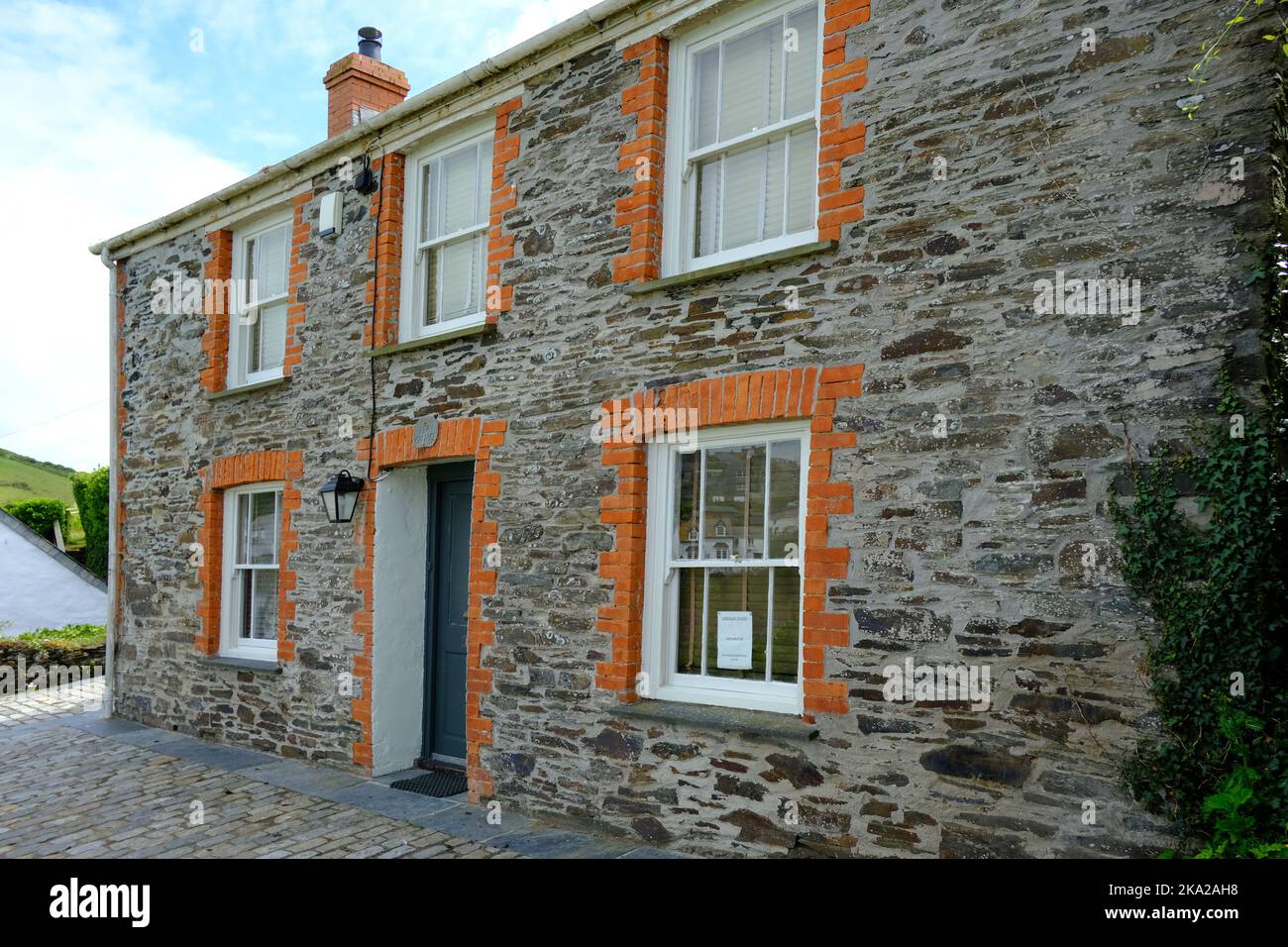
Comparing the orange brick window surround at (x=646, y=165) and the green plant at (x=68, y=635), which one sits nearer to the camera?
the orange brick window surround at (x=646, y=165)

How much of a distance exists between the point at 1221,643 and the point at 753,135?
3.79 metres

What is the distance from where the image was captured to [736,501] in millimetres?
5801

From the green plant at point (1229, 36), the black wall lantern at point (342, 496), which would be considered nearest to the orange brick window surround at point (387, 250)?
the black wall lantern at point (342, 496)

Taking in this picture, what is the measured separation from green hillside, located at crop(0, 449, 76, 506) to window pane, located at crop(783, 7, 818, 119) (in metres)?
34.3

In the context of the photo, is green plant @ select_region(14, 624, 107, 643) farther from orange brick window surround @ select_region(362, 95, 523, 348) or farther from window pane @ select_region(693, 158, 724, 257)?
window pane @ select_region(693, 158, 724, 257)

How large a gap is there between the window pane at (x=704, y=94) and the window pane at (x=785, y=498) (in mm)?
2137

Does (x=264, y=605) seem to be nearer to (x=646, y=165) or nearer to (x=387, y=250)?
(x=387, y=250)

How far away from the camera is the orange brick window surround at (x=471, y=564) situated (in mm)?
6887

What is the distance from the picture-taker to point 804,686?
523 cm

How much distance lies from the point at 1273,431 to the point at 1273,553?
0.51 metres

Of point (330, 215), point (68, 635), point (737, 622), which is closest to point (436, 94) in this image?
Result: point (330, 215)

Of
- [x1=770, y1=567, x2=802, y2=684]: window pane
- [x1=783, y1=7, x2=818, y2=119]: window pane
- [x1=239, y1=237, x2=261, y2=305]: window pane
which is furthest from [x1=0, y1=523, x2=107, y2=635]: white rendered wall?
[x1=783, y1=7, x2=818, y2=119]: window pane

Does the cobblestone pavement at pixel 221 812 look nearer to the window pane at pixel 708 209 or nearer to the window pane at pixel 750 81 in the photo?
the window pane at pixel 708 209
